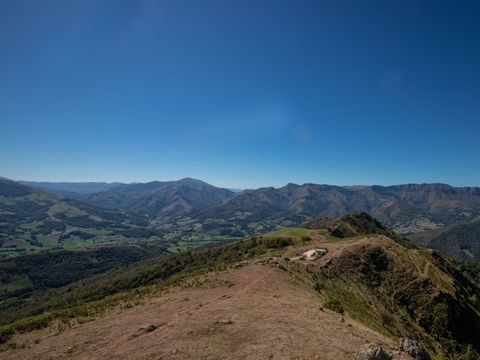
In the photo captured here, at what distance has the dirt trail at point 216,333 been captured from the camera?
78.5 feet

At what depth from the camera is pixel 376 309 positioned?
5144cm

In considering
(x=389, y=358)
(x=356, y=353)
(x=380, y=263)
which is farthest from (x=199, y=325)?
(x=380, y=263)

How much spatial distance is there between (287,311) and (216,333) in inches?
366

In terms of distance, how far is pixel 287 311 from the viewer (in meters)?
→ 33.5

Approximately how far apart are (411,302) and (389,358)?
4622 cm

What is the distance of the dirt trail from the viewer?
78.5 feet

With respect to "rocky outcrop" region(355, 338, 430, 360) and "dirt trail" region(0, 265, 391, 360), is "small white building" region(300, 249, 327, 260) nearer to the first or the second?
"dirt trail" region(0, 265, 391, 360)

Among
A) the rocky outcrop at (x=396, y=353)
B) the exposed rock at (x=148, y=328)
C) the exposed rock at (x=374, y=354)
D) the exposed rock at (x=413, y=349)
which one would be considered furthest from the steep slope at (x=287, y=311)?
the exposed rock at (x=413, y=349)

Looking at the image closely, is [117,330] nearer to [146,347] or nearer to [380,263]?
[146,347]

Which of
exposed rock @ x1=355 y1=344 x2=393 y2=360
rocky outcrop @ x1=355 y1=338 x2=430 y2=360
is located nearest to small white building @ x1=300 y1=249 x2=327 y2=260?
rocky outcrop @ x1=355 y1=338 x2=430 y2=360

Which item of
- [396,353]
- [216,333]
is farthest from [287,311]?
[396,353]

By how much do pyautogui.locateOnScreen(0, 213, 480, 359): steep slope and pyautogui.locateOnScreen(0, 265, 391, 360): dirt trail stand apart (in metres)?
0.10

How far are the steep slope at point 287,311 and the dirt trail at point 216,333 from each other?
10 cm

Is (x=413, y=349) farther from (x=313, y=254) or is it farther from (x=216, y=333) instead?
(x=313, y=254)
